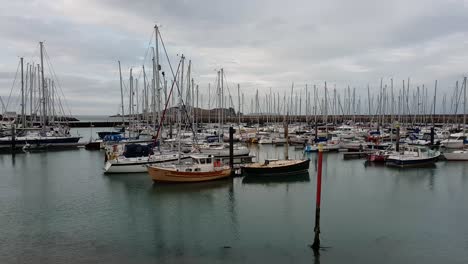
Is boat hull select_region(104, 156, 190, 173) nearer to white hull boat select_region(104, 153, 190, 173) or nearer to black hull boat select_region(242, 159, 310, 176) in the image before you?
white hull boat select_region(104, 153, 190, 173)

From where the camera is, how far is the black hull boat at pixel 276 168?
1467 inches

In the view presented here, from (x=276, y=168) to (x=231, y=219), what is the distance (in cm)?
1456

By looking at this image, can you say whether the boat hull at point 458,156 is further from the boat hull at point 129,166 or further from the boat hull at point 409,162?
the boat hull at point 129,166

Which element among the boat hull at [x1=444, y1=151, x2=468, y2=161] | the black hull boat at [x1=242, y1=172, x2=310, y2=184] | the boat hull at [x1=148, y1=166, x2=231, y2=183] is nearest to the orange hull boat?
the boat hull at [x1=148, y1=166, x2=231, y2=183]

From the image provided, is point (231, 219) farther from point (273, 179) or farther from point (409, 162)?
point (409, 162)

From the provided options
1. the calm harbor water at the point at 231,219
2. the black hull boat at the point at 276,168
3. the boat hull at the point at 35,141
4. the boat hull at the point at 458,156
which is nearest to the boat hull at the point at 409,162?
the calm harbor water at the point at 231,219

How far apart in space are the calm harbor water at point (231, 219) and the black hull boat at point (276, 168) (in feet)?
5.02

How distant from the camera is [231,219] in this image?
23969 millimetres

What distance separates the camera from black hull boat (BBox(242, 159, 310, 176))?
1467 inches

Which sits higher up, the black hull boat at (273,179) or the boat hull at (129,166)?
the boat hull at (129,166)

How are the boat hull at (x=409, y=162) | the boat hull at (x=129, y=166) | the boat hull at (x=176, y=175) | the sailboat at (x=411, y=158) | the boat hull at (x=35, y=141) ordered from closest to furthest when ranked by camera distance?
the boat hull at (x=176, y=175)
the boat hull at (x=129, y=166)
the boat hull at (x=409, y=162)
the sailboat at (x=411, y=158)
the boat hull at (x=35, y=141)

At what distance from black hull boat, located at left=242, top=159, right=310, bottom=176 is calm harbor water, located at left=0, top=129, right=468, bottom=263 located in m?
1.53

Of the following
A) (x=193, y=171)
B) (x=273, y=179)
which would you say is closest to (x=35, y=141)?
(x=193, y=171)

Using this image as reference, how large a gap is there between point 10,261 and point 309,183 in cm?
2605
